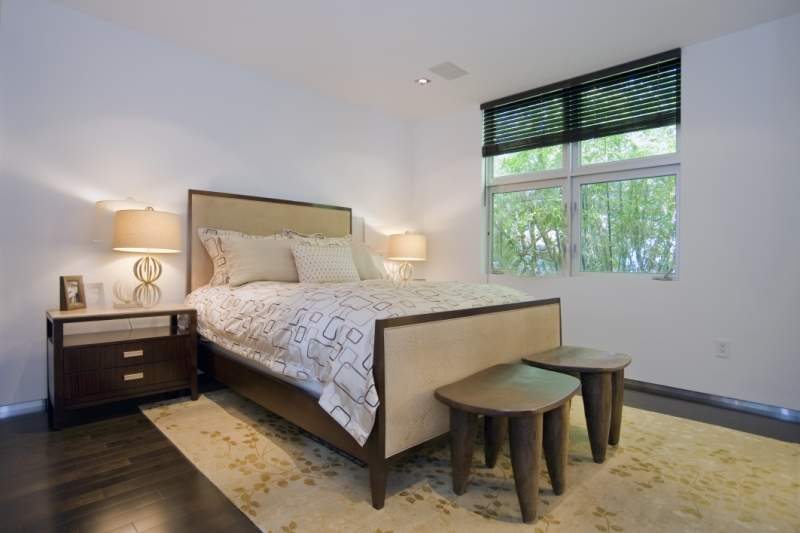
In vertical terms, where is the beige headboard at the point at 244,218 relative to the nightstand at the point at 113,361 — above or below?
above

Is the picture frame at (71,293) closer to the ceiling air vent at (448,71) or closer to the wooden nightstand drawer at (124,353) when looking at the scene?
the wooden nightstand drawer at (124,353)

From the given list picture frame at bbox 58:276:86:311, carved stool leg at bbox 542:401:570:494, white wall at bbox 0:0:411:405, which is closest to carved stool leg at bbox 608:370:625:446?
carved stool leg at bbox 542:401:570:494

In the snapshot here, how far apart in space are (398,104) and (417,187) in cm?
97

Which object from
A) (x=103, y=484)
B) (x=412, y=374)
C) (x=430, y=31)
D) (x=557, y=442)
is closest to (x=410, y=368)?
Answer: (x=412, y=374)

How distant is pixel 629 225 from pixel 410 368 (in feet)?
8.84

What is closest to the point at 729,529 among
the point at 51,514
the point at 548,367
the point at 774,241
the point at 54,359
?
the point at 548,367

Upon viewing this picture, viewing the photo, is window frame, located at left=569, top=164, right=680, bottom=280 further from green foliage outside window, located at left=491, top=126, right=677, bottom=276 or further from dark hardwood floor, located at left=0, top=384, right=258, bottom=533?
dark hardwood floor, located at left=0, top=384, right=258, bottom=533

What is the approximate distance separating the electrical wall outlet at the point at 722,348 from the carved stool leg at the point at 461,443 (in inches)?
91.1

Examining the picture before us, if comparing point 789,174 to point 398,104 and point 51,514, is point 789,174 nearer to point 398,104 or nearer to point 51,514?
point 398,104

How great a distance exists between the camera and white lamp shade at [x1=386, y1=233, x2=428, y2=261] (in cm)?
445

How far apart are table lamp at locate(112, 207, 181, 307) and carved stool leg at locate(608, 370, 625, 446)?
110 inches

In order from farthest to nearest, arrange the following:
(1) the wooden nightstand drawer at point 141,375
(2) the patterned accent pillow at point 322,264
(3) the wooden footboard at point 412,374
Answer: (2) the patterned accent pillow at point 322,264 → (1) the wooden nightstand drawer at point 141,375 → (3) the wooden footboard at point 412,374

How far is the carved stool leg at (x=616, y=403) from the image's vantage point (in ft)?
7.26

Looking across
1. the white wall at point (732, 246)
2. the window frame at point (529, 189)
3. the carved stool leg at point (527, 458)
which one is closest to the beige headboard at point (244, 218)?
the window frame at point (529, 189)
